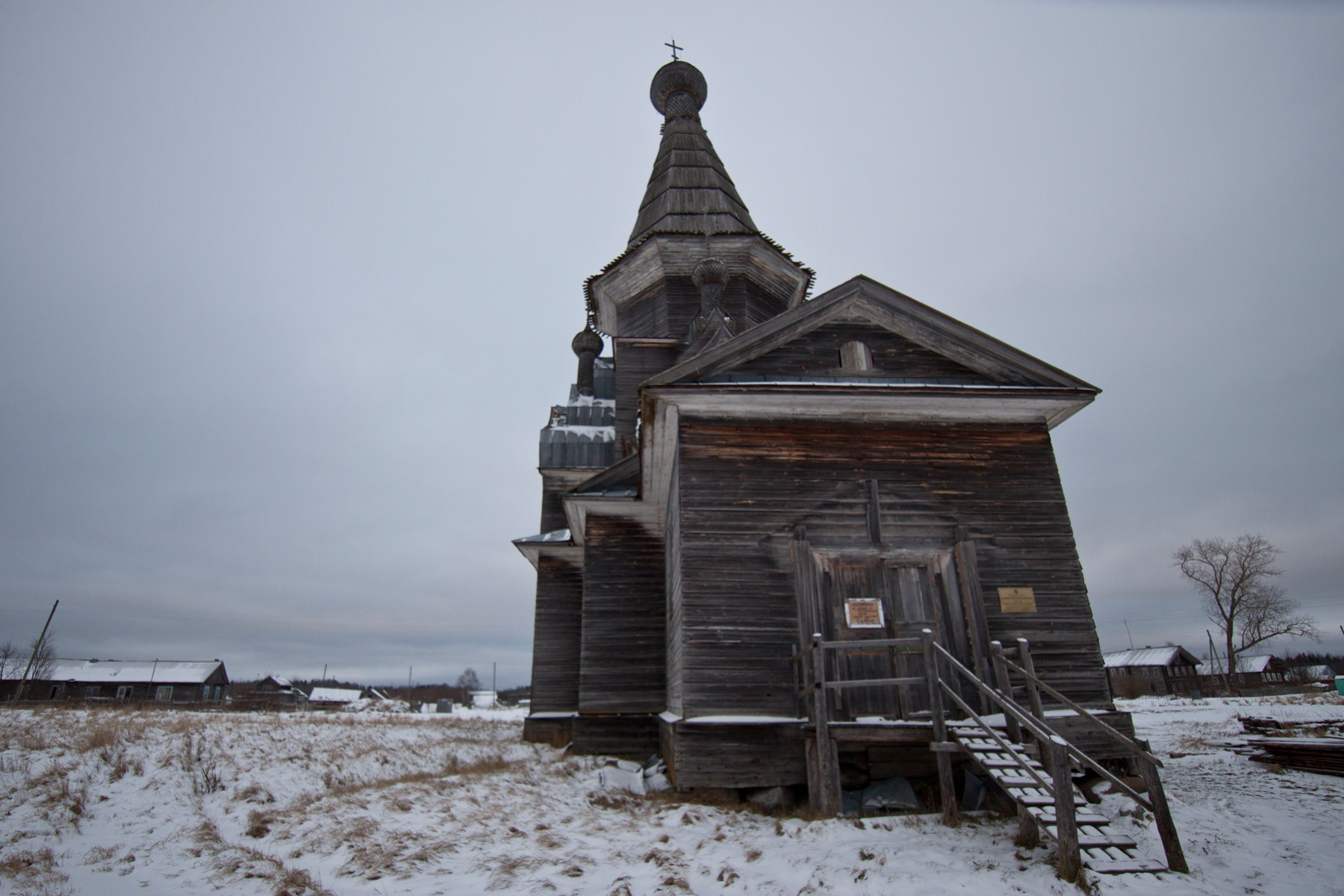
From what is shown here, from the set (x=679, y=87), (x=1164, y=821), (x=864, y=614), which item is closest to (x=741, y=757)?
(x=864, y=614)

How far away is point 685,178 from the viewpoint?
20.0 metres

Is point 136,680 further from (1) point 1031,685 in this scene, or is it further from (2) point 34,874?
(1) point 1031,685

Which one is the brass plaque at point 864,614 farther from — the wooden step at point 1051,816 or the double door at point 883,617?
the wooden step at point 1051,816

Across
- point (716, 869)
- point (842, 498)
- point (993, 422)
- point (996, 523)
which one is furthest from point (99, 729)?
point (993, 422)

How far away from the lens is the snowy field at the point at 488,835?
17.2 ft

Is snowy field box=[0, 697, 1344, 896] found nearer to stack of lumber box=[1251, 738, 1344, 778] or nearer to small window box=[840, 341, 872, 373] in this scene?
stack of lumber box=[1251, 738, 1344, 778]

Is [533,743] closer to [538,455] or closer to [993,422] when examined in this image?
[538,455]

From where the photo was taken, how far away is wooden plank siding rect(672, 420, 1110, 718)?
8.62 m

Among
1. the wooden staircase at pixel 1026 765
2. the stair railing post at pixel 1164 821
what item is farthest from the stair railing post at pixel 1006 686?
the stair railing post at pixel 1164 821

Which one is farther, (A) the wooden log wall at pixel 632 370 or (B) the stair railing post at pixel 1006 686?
(A) the wooden log wall at pixel 632 370

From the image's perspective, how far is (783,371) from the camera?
398 inches

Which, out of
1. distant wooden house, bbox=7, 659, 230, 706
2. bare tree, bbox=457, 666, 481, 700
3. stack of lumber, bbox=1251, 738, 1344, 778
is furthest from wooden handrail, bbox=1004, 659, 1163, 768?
bare tree, bbox=457, 666, 481, 700

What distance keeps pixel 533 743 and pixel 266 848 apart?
955cm

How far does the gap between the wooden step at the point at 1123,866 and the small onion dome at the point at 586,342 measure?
18.0 metres
